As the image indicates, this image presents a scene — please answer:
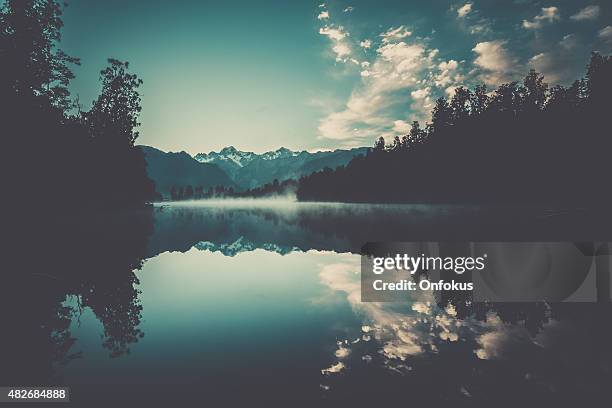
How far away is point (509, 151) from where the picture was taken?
90.6 m

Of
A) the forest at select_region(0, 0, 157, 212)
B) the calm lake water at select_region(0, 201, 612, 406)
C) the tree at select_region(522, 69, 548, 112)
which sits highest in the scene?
the tree at select_region(522, 69, 548, 112)

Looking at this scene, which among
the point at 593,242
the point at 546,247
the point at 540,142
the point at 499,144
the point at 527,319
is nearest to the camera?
the point at 527,319

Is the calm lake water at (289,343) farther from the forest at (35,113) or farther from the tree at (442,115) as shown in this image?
the tree at (442,115)

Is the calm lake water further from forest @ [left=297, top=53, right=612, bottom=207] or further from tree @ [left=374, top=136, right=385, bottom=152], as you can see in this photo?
tree @ [left=374, top=136, right=385, bottom=152]

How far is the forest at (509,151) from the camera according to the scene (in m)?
65.6

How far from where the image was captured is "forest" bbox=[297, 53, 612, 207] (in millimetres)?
65562

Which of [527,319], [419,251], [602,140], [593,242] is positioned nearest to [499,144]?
[602,140]

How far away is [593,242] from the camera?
2212 cm

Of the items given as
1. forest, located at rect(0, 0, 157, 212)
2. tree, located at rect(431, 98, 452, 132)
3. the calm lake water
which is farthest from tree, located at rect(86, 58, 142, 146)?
tree, located at rect(431, 98, 452, 132)

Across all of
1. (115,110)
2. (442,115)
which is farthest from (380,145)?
(115,110)

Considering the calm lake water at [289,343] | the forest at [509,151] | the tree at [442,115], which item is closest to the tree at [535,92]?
the forest at [509,151]

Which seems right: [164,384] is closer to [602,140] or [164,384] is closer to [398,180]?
[602,140]

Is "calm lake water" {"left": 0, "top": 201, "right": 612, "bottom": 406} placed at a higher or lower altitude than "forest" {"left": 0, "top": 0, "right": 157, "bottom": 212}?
lower

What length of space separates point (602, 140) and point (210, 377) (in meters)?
84.9
